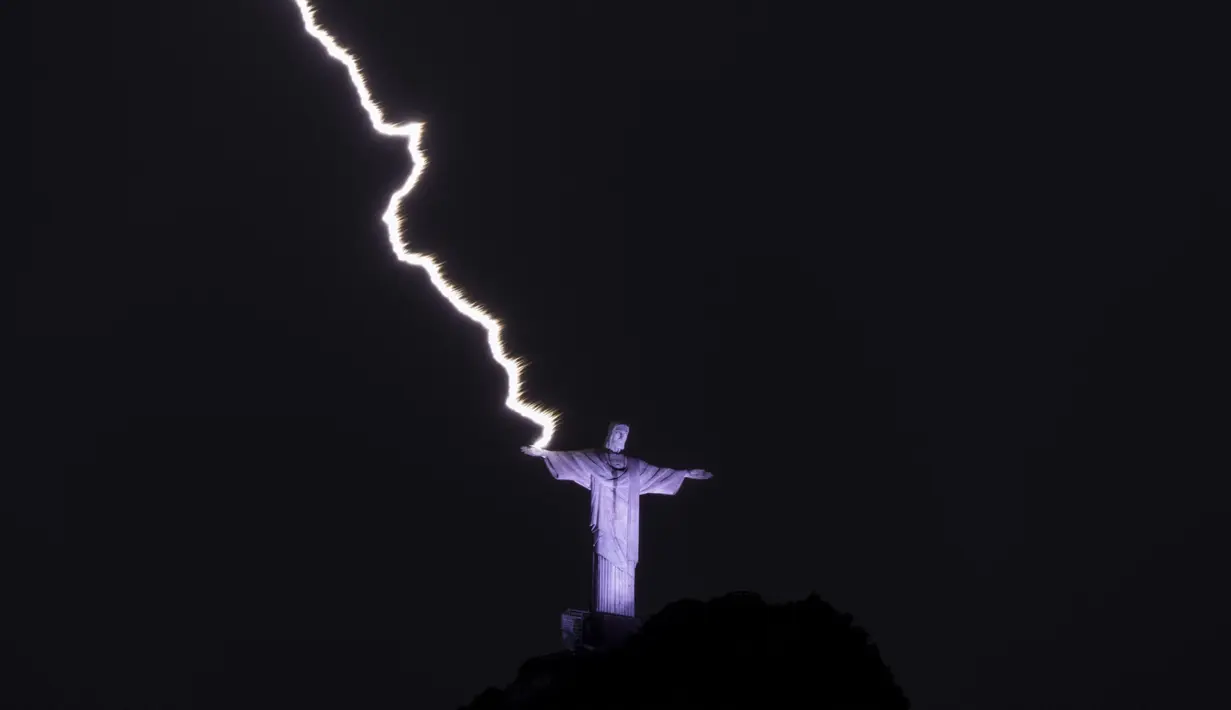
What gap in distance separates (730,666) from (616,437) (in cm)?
365

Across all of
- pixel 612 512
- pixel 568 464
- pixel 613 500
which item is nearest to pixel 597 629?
pixel 612 512

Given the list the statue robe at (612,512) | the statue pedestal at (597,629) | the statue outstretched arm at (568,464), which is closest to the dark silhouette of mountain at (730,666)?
the statue pedestal at (597,629)

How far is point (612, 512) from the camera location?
46.8ft

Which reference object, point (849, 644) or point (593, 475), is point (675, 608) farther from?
point (593, 475)

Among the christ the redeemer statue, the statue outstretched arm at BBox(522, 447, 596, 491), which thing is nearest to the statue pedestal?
the christ the redeemer statue

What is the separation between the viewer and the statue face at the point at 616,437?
1459 centimetres

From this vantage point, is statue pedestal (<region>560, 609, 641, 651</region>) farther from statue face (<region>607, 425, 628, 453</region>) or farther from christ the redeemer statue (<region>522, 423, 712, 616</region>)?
statue face (<region>607, 425, 628, 453</region>)

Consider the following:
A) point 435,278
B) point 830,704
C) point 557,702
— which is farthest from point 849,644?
point 435,278

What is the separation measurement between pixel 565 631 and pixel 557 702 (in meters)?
2.23

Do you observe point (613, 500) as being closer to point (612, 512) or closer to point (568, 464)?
point (612, 512)

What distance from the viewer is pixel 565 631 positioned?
13961 mm

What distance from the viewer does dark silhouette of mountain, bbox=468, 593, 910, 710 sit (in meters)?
11.4

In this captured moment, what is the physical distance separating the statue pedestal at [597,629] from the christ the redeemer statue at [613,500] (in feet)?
0.73

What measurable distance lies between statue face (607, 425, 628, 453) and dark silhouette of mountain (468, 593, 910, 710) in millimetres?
2789
